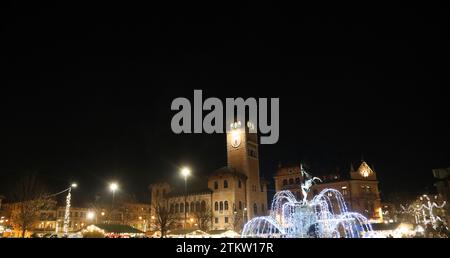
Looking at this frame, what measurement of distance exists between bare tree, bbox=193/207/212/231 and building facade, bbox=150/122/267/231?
234 millimetres

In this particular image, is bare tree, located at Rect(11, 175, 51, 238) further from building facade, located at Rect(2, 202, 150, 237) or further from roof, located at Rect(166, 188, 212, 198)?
roof, located at Rect(166, 188, 212, 198)

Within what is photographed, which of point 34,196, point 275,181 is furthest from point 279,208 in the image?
point 34,196

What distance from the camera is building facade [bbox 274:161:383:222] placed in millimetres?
95938

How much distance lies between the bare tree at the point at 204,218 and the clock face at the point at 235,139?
2100cm

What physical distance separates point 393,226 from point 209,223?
43068 millimetres

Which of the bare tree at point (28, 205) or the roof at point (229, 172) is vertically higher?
the roof at point (229, 172)

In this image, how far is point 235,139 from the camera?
4082 inches

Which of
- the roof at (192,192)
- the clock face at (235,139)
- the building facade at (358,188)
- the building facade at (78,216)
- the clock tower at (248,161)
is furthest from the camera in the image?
the clock face at (235,139)

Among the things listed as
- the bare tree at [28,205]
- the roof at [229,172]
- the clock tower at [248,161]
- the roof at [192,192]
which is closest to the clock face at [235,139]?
the clock tower at [248,161]

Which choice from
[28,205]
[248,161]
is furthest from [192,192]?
[28,205]

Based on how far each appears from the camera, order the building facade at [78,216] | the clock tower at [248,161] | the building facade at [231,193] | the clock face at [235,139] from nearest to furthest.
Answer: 1. the building facade at [231,193]
2. the clock tower at [248,161]
3. the building facade at [78,216]
4. the clock face at [235,139]

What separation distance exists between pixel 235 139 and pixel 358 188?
34.8 metres

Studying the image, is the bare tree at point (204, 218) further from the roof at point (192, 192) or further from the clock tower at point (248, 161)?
the clock tower at point (248, 161)

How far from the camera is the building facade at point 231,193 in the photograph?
291 ft
